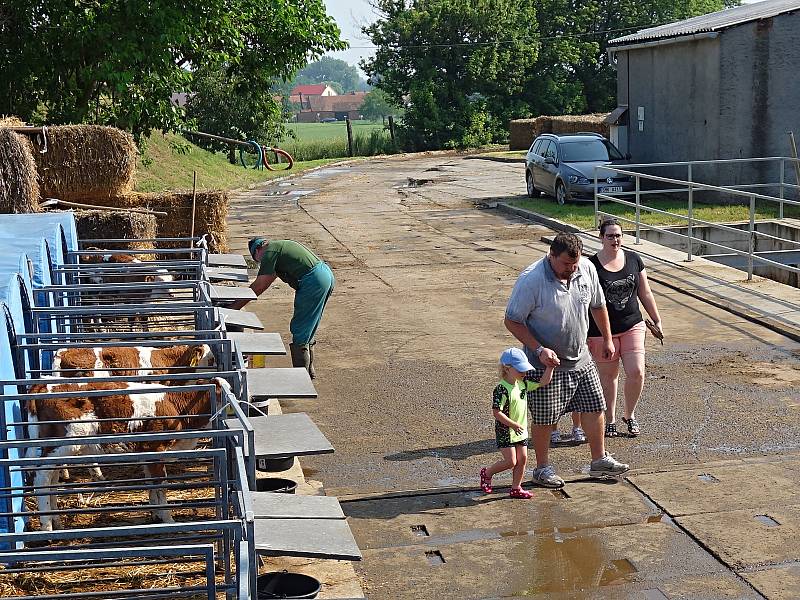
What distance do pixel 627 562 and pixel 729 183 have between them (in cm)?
→ 2039

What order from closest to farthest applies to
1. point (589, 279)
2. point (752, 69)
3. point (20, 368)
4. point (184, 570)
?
1. point (184, 570)
2. point (20, 368)
3. point (589, 279)
4. point (752, 69)

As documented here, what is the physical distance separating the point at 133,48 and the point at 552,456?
14.2m

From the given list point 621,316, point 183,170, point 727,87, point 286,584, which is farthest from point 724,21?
point 286,584

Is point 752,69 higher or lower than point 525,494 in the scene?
higher

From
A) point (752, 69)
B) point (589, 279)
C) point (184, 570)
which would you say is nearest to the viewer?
point (184, 570)

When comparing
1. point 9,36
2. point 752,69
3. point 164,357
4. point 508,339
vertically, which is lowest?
point 508,339

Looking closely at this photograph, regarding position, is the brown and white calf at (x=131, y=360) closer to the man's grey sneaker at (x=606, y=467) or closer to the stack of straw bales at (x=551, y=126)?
the man's grey sneaker at (x=606, y=467)

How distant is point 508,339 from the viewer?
13.3 metres

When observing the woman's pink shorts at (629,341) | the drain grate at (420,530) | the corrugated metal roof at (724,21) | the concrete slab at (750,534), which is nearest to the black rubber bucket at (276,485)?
the drain grate at (420,530)

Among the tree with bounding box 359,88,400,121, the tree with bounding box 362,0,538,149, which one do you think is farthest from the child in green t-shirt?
the tree with bounding box 359,88,400,121

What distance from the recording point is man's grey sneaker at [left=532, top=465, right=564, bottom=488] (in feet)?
27.1

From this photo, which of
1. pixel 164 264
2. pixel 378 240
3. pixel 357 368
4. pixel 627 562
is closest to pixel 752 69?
pixel 378 240

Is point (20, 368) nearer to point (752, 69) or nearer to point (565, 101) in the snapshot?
point (752, 69)

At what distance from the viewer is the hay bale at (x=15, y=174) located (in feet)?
49.1
